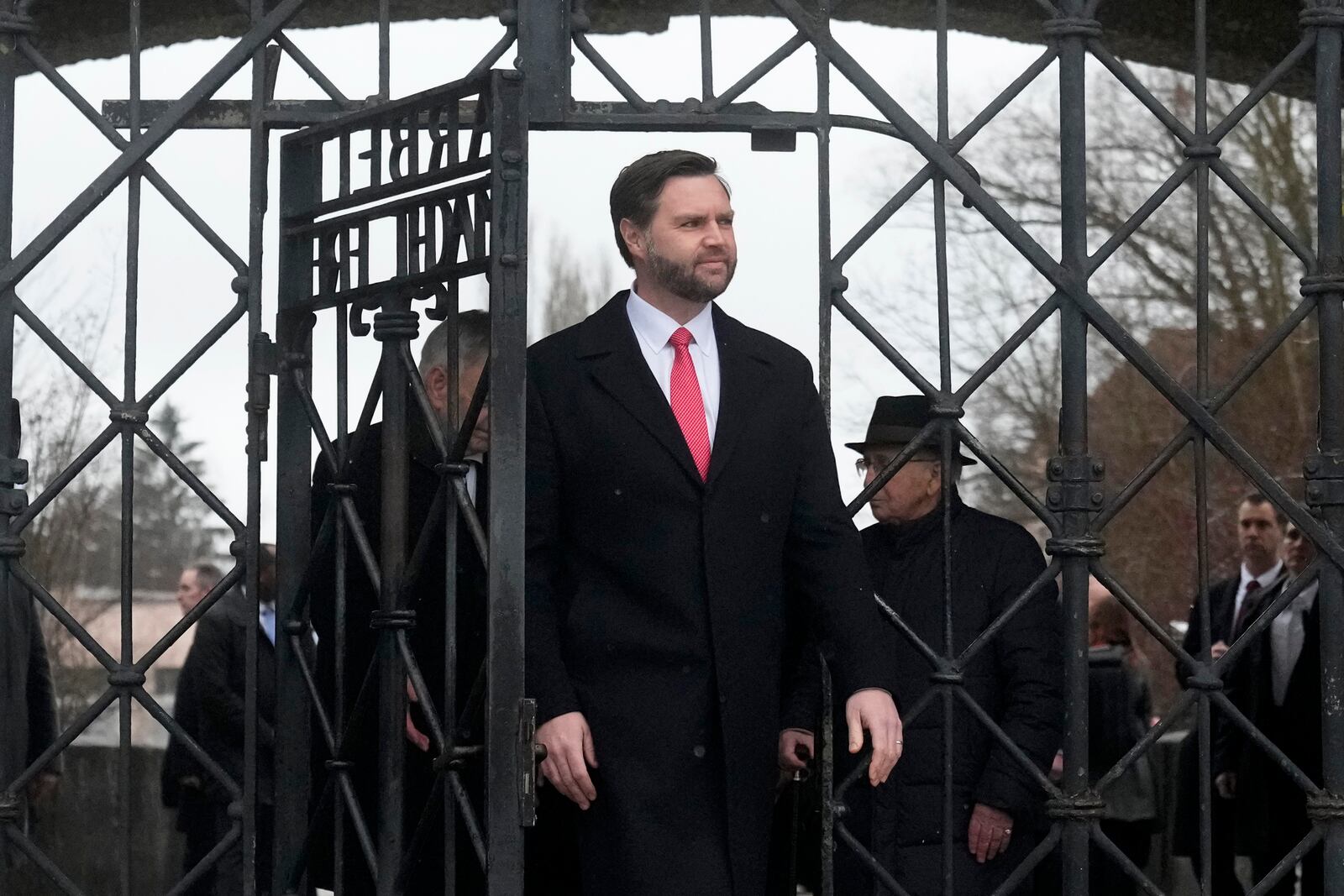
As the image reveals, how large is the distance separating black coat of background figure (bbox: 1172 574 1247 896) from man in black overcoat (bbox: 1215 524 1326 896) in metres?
0.39

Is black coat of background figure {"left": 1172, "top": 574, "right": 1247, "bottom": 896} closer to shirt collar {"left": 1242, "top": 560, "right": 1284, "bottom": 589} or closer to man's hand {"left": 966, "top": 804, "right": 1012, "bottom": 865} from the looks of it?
shirt collar {"left": 1242, "top": 560, "right": 1284, "bottom": 589}

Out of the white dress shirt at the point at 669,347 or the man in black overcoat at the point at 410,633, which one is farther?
the man in black overcoat at the point at 410,633

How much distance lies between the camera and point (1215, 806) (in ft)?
22.5

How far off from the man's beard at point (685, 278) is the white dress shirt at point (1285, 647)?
9.98 feet

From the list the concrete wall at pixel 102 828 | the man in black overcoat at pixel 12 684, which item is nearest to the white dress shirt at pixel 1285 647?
the man in black overcoat at pixel 12 684

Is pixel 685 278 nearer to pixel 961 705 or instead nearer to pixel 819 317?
pixel 819 317

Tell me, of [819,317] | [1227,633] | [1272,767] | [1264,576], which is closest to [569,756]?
[819,317]

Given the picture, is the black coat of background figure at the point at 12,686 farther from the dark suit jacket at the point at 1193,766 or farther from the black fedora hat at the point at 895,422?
the dark suit jacket at the point at 1193,766

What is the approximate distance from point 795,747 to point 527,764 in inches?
24.3

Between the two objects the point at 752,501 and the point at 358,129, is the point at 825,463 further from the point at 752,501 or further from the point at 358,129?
the point at 358,129

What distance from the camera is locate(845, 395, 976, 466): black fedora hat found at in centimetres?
488

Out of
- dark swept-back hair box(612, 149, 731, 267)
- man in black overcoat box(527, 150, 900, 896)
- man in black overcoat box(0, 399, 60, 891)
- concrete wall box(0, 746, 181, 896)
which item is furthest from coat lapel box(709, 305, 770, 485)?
concrete wall box(0, 746, 181, 896)

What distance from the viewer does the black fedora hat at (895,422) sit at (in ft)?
16.0

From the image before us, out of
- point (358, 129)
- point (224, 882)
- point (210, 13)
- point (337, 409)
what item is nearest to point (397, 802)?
point (337, 409)
